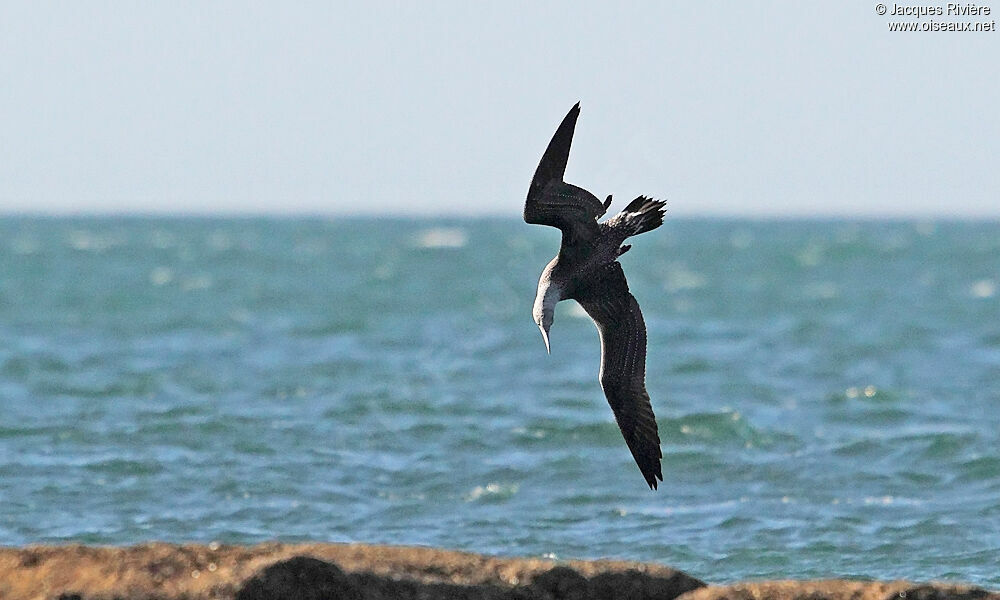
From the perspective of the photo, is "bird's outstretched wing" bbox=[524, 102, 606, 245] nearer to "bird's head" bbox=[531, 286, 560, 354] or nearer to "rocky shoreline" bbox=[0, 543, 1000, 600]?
"bird's head" bbox=[531, 286, 560, 354]

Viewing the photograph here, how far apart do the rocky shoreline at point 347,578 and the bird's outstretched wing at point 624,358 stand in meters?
1.75

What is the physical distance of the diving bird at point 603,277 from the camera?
848 centimetres

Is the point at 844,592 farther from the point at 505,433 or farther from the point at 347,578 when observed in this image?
the point at 505,433

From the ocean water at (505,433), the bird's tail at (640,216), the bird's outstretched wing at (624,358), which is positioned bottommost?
the ocean water at (505,433)

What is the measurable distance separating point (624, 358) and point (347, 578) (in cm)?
305

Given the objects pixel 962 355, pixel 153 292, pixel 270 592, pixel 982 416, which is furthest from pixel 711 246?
pixel 270 592

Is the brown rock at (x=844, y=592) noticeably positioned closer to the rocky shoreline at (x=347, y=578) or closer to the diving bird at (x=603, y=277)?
the rocky shoreline at (x=347, y=578)

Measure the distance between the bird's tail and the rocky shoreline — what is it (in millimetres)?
2095

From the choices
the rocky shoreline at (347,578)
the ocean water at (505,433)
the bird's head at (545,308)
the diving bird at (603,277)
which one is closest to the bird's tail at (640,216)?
the diving bird at (603,277)

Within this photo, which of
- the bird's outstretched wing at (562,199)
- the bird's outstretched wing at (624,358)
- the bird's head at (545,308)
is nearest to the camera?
the bird's head at (545,308)

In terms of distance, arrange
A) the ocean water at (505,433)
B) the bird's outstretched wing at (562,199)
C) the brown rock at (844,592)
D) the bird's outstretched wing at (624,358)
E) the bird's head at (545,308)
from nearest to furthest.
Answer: the brown rock at (844,592), the bird's head at (545,308), the bird's outstretched wing at (562,199), the bird's outstretched wing at (624,358), the ocean water at (505,433)

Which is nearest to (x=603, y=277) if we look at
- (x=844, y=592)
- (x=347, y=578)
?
(x=844, y=592)

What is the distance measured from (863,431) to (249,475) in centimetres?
692

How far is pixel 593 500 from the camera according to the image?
42.0ft
